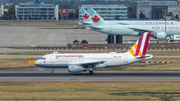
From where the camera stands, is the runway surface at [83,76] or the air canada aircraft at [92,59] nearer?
the runway surface at [83,76]

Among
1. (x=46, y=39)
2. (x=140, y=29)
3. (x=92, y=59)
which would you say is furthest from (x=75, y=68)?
(x=46, y=39)

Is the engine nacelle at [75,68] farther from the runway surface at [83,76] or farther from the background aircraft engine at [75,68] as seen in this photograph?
the runway surface at [83,76]

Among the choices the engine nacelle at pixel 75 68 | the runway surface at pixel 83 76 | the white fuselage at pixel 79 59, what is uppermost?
the white fuselage at pixel 79 59

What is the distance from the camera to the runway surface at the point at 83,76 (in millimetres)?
38094

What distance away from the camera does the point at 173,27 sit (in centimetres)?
9162

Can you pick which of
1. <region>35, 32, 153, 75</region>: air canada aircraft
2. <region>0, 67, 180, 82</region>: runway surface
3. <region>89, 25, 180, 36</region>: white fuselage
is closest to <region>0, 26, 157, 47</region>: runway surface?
<region>89, 25, 180, 36</region>: white fuselage

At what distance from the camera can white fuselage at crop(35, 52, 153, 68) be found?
135 feet

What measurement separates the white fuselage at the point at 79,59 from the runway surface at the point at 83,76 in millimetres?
1558

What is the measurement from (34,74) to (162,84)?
1810 centimetres

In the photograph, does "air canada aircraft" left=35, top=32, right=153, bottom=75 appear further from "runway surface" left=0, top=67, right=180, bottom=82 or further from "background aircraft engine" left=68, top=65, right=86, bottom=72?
"runway surface" left=0, top=67, right=180, bottom=82

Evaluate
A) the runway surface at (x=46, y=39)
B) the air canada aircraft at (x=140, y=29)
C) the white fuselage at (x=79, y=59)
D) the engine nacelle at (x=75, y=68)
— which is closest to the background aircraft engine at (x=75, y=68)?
the engine nacelle at (x=75, y=68)

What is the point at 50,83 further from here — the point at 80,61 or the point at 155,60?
the point at 155,60

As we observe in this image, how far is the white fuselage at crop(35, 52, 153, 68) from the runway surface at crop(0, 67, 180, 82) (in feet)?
5.11

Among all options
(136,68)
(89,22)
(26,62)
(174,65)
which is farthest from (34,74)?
(89,22)
